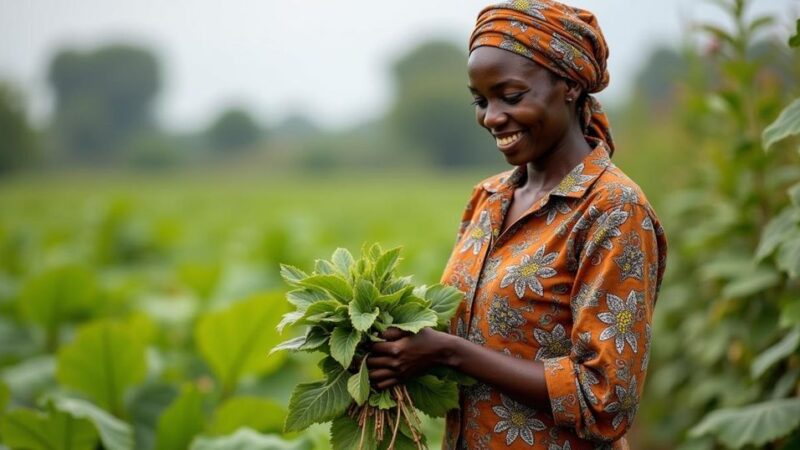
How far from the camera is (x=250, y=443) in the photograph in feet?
9.98

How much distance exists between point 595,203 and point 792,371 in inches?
77.0

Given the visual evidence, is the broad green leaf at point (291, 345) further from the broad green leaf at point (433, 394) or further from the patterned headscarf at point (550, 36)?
the patterned headscarf at point (550, 36)

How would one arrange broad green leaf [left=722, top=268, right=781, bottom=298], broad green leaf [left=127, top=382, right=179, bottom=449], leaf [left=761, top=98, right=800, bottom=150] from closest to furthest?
leaf [left=761, top=98, right=800, bottom=150] → broad green leaf [left=722, top=268, right=781, bottom=298] → broad green leaf [left=127, top=382, right=179, bottom=449]

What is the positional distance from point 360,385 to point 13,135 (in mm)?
40351

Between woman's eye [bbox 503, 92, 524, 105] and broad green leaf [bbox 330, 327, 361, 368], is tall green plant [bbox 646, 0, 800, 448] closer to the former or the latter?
woman's eye [bbox 503, 92, 524, 105]

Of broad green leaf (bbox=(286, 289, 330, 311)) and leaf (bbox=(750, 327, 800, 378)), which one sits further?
leaf (bbox=(750, 327, 800, 378))

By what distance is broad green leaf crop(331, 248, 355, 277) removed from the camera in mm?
2203

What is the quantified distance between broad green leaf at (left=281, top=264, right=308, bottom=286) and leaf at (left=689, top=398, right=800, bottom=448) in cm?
174

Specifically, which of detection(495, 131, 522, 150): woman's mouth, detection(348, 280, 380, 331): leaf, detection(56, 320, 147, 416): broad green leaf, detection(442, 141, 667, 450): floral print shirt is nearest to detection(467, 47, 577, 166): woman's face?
detection(495, 131, 522, 150): woman's mouth

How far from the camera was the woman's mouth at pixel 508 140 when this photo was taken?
2127mm

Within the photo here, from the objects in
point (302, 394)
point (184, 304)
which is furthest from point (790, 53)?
point (184, 304)

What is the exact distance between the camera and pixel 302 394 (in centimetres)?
211

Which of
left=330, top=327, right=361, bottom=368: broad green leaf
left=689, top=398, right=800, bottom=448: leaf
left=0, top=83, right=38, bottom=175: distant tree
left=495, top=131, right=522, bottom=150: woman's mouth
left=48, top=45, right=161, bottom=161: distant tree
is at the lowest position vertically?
left=48, top=45, right=161, bottom=161: distant tree

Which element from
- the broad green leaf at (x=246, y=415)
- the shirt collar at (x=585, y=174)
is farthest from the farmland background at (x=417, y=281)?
the shirt collar at (x=585, y=174)
